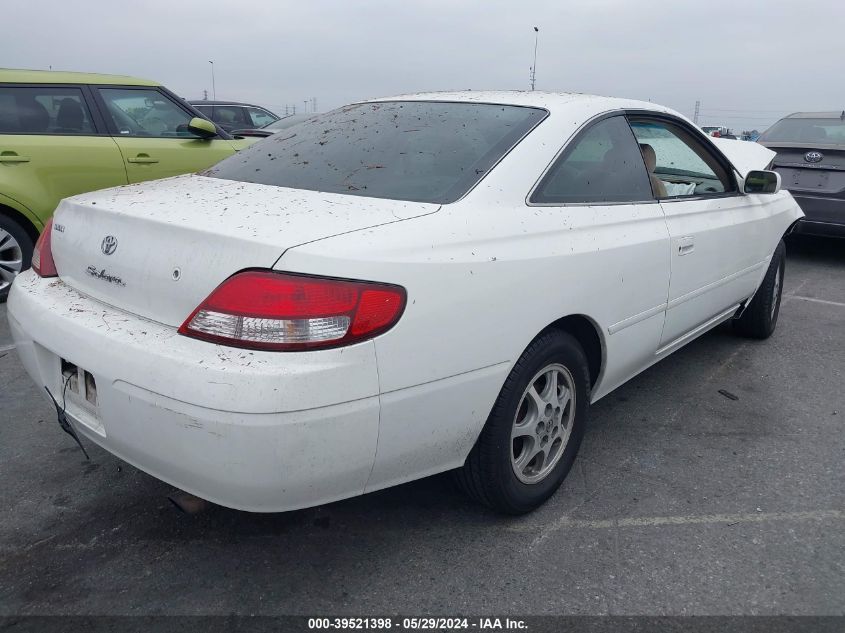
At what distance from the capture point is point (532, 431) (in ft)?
8.30

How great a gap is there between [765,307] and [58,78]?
17.5ft

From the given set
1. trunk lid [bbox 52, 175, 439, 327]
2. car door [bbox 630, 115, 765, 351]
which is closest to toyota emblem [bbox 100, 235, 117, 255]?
trunk lid [bbox 52, 175, 439, 327]

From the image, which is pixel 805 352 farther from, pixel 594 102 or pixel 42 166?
pixel 42 166

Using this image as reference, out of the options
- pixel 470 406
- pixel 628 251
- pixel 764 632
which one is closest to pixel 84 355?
pixel 470 406

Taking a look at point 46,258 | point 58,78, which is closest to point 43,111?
point 58,78

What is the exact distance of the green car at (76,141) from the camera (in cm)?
523

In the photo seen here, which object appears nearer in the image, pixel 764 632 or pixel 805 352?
pixel 764 632

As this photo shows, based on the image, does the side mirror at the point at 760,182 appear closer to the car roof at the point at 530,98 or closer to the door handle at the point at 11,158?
the car roof at the point at 530,98

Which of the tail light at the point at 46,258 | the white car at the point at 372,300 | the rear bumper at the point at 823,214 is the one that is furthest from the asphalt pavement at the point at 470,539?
the rear bumper at the point at 823,214

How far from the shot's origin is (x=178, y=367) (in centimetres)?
187

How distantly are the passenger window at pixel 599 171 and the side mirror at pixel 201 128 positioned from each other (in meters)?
3.54

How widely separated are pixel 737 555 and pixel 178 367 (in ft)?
6.19

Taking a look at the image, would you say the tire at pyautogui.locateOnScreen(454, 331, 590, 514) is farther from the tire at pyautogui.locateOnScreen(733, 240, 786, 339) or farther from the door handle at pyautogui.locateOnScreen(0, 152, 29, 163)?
the door handle at pyautogui.locateOnScreen(0, 152, 29, 163)

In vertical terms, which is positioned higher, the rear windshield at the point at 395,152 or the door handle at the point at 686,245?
the rear windshield at the point at 395,152
